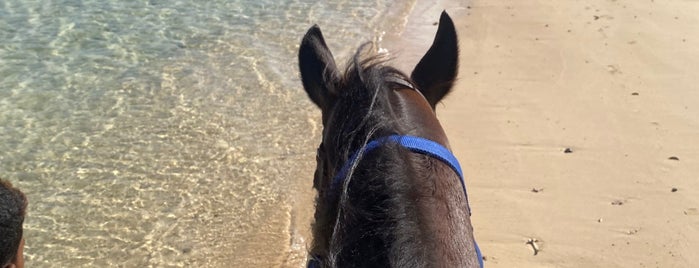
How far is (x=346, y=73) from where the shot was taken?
86.0 inches

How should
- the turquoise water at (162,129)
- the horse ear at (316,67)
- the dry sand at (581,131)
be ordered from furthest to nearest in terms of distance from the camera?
the turquoise water at (162,129) → the dry sand at (581,131) → the horse ear at (316,67)

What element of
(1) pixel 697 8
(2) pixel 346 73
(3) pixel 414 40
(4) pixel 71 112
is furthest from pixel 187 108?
(1) pixel 697 8

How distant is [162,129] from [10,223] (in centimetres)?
344

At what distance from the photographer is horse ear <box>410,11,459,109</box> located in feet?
8.05

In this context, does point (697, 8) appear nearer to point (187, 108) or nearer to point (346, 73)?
point (187, 108)

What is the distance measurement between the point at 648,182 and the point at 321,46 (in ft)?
9.17

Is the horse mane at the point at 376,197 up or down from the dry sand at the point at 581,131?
up

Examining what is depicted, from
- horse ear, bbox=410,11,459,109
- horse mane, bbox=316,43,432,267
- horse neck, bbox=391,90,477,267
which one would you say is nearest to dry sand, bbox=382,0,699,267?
horse ear, bbox=410,11,459,109

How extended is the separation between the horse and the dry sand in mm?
1839

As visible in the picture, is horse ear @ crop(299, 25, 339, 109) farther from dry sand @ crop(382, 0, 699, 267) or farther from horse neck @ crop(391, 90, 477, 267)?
dry sand @ crop(382, 0, 699, 267)

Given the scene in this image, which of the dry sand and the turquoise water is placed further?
the turquoise water

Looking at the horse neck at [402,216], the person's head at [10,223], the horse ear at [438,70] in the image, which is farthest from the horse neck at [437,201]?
the person's head at [10,223]

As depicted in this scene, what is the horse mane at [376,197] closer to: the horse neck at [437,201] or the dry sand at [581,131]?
the horse neck at [437,201]

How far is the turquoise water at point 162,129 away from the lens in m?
4.22
